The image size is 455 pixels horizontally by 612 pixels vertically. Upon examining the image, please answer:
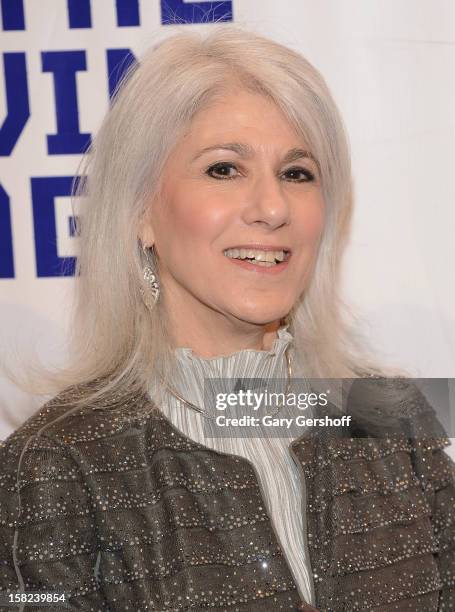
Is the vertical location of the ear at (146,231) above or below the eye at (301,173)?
below

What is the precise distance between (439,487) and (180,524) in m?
0.52

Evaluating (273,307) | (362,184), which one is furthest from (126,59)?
(273,307)

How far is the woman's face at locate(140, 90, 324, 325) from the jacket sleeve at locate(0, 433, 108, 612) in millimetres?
381

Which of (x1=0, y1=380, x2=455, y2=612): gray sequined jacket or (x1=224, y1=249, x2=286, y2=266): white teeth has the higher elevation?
(x1=224, y1=249, x2=286, y2=266): white teeth

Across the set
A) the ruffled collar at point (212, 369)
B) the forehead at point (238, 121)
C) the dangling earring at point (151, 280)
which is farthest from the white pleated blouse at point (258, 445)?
the forehead at point (238, 121)

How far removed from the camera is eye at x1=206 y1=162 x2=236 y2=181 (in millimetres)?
1506

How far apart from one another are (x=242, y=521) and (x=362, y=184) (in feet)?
2.86

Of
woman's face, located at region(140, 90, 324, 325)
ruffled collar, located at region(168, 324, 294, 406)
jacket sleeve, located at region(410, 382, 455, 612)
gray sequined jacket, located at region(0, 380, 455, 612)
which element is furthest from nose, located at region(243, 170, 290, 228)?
jacket sleeve, located at region(410, 382, 455, 612)

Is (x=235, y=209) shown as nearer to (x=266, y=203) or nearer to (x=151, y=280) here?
(x=266, y=203)

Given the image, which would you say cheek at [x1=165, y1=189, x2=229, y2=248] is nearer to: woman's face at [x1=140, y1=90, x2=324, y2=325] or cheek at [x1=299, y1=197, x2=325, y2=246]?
woman's face at [x1=140, y1=90, x2=324, y2=325]

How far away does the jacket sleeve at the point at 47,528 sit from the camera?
4.30ft

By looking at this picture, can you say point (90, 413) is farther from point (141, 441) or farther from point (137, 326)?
point (137, 326)

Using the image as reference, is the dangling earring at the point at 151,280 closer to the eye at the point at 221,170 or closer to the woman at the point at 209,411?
the woman at the point at 209,411

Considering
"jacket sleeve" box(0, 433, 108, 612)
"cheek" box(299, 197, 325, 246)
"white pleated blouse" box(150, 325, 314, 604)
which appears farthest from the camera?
"cheek" box(299, 197, 325, 246)
